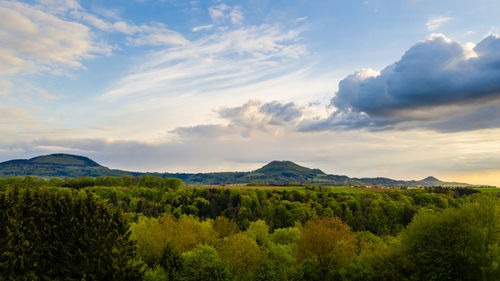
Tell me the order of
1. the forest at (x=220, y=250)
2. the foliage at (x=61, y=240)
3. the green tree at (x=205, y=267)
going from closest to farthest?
the foliage at (x=61, y=240), the forest at (x=220, y=250), the green tree at (x=205, y=267)

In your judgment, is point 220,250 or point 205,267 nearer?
point 205,267

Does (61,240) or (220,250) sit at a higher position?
(61,240)

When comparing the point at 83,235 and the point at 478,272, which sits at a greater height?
the point at 83,235

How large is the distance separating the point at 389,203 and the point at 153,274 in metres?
128

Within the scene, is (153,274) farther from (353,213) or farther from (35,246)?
(353,213)

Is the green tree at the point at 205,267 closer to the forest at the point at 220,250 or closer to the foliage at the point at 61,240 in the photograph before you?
the forest at the point at 220,250

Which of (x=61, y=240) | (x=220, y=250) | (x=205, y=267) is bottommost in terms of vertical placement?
(x=205, y=267)

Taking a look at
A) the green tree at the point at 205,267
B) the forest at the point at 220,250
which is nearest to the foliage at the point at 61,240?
the forest at the point at 220,250

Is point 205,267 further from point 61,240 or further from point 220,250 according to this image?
point 61,240

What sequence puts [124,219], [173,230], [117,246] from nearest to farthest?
[117,246] < [124,219] < [173,230]

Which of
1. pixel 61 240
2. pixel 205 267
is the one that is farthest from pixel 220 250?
pixel 61 240

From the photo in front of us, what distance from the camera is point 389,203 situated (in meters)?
159

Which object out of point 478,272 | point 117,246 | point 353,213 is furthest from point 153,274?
point 353,213

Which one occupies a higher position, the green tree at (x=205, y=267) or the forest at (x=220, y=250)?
the forest at (x=220, y=250)
